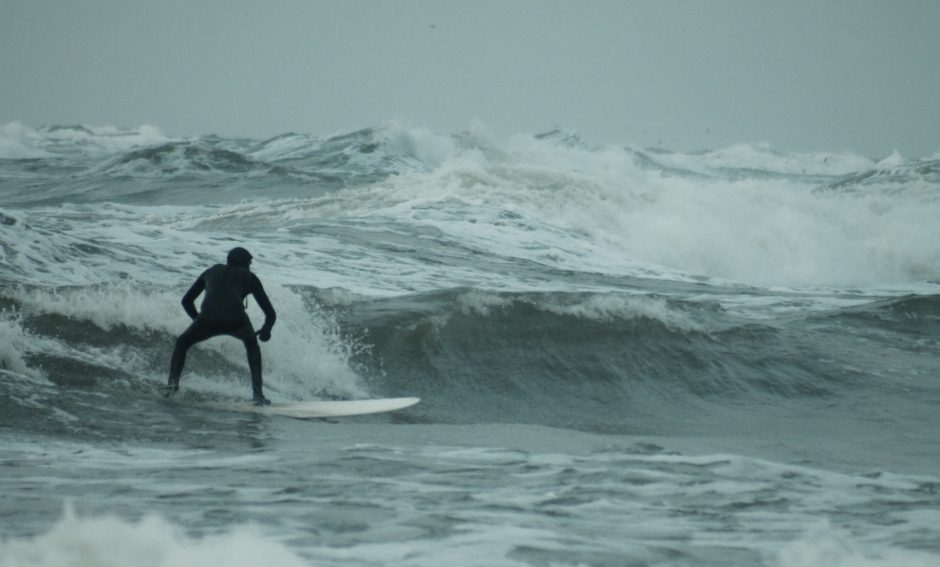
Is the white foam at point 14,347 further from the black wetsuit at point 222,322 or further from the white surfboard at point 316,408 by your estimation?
the white surfboard at point 316,408

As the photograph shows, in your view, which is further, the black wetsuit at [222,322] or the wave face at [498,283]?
the wave face at [498,283]

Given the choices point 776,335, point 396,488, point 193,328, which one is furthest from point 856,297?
point 396,488

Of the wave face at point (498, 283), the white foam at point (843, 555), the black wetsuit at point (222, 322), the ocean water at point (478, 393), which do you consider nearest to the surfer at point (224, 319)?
the black wetsuit at point (222, 322)

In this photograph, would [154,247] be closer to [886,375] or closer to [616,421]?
[616,421]

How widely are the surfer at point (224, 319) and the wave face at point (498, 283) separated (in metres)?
0.54

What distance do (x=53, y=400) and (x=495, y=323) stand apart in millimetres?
5390

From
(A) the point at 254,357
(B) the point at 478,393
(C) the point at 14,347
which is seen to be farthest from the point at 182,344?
(B) the point at 478,393

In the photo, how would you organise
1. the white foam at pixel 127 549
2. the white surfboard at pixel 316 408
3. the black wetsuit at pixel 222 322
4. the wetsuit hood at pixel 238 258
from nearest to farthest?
the white foam at pixel 127 549 < the white surfboard at pixel 316 408 < the black wetsuit at pixel 222 322 < the wetsuit hood at pixel 238 258

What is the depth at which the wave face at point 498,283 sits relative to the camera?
32.8 ft

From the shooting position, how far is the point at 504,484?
228 inches

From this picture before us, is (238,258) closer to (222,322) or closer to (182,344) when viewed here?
(222,322)

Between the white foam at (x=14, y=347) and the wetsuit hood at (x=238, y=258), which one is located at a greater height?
the wetsuit hood at (x=238, y=258)

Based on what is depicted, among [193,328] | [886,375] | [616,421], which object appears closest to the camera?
[193,328]

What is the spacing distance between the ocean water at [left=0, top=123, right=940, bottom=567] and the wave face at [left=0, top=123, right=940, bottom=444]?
56 millimetres
